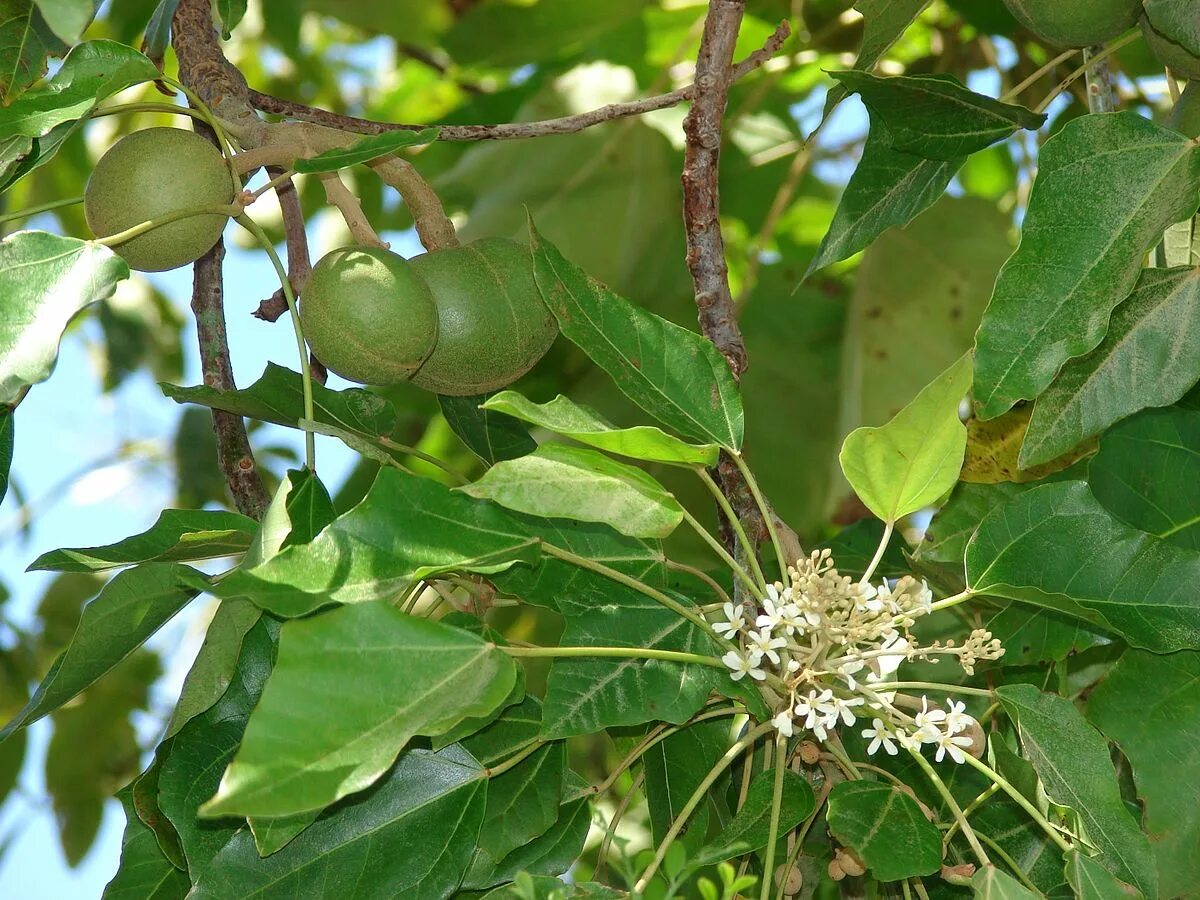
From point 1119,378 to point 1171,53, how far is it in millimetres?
227

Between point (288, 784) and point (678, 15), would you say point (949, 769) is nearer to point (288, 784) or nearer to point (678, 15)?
point (288, 784)

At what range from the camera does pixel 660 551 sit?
0.79 meters

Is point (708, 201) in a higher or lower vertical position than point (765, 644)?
higher

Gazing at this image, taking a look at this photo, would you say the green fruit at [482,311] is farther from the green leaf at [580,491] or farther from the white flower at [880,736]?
the white flower at [880,736]

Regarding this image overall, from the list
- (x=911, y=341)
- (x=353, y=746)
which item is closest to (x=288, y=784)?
(x=353, y=746)

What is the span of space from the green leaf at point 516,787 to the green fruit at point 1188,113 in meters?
0.58

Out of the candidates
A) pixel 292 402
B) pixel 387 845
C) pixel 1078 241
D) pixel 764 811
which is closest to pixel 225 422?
pixel 292 402

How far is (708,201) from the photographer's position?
0.92m

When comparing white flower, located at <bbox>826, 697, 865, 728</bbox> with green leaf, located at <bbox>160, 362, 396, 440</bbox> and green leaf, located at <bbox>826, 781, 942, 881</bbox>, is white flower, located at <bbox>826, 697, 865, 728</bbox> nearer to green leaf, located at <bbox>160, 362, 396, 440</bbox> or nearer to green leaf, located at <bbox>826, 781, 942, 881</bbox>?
green leaf, located at <bbox>826, 781, 942, 881</bbox>

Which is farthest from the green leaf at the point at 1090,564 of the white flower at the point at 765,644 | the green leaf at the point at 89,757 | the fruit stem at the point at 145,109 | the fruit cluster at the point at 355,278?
the green leaf at the point at 89,757

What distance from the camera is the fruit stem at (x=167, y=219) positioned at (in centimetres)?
78

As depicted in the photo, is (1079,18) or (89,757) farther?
(89,757)

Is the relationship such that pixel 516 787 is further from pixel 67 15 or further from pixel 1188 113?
pixel 1188 113

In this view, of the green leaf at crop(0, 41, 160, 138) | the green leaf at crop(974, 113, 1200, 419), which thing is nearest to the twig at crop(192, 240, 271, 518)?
the green leaf at crop(0, 41, 160, 138)
